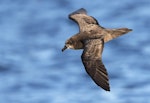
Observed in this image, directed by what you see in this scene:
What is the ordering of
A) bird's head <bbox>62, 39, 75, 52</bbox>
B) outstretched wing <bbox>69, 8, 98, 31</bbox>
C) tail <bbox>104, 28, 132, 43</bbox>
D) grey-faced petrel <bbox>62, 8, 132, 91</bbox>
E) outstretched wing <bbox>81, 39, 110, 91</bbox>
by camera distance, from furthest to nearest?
outstretched wing <bbox>69, 8, 98, 31</bbox> → bird's head <bbox>62, 39, 75, 52</bbox> → tail <bbox>104, 28, 132, 43</bbox> → grey-faced petrel <bbox>62, 8, 132, 91</bbox> → outstretched wing <bbox>81, 39, 110, 91</bbox>

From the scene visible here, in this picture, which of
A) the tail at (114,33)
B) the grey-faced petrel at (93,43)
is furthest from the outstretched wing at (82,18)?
the tail at (114,33)

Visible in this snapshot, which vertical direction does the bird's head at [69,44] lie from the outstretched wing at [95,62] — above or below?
above

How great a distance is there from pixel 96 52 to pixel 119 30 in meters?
1.53

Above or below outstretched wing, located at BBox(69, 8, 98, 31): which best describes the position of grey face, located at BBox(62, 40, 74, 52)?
below

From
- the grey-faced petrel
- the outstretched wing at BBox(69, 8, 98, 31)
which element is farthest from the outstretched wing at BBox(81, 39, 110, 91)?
the outstretched wing at BBox(69, 8, 98, 31)

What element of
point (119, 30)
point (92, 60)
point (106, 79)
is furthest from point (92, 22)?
A: point (106, 79)

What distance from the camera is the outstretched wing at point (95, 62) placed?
16.4 meters

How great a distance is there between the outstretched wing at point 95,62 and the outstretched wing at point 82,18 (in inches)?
71.3

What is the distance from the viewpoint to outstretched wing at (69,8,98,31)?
20.6m

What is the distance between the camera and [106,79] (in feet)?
53.6

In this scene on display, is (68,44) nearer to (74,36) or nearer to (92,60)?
(74,36)

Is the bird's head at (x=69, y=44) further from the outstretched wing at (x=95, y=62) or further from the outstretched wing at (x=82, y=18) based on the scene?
the outstretched wing at (x=82, y=18)

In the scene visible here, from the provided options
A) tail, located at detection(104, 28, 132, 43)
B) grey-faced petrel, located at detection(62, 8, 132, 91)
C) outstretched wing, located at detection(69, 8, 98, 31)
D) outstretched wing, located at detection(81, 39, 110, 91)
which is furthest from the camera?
outstretched wing, located at detection(69, 8, 98, 31)

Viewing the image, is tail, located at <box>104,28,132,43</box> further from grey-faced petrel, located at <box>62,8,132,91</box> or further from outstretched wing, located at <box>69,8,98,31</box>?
outstretched wing, located at <box>69,8,98,31</box>
